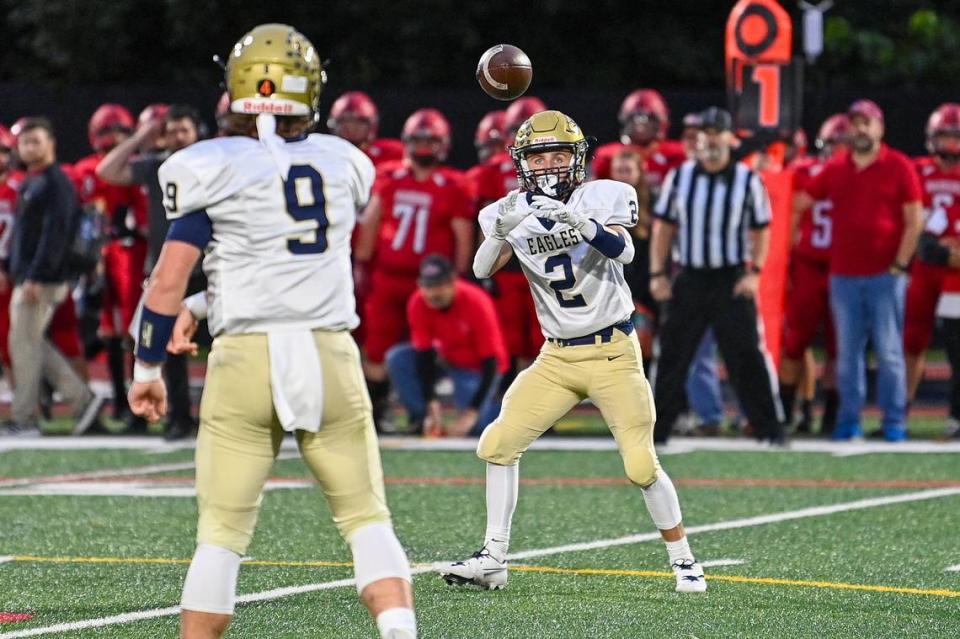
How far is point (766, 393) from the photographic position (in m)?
10.4

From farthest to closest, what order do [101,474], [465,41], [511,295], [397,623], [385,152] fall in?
1. [465,41]
2. [385,152]
3. [511,295]
4. [101,474]
5. [397,623]

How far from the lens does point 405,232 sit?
11398 mm

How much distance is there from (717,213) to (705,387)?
5.07 ft

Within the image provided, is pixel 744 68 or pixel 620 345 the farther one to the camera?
pixel 744 68

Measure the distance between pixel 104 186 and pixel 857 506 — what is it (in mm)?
5839

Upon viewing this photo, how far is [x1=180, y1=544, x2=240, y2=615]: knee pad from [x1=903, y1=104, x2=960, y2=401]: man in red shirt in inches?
302

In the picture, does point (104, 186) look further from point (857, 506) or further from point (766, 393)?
point (857, 506)

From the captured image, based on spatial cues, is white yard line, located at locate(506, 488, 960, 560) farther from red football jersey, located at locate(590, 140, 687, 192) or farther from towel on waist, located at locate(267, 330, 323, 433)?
red football jersey, located at locate(590, 140, 687, 192)

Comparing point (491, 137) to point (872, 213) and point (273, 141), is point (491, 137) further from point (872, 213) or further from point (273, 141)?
point (273, 141)

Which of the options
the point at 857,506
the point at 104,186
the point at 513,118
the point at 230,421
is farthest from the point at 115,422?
the point at 230,421

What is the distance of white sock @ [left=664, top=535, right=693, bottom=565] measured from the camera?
237 inches

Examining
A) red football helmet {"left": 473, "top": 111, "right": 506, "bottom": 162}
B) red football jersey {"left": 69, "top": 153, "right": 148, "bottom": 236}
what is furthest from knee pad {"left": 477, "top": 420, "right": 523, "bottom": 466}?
red football helmet {"left": 473, "top": 111, "right": 506, "bottom": 162}

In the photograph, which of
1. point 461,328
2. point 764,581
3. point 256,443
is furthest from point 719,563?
point 461,328

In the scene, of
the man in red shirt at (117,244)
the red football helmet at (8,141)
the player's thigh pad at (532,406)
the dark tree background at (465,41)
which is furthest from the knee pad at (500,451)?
the dark tree background at (465,41)
